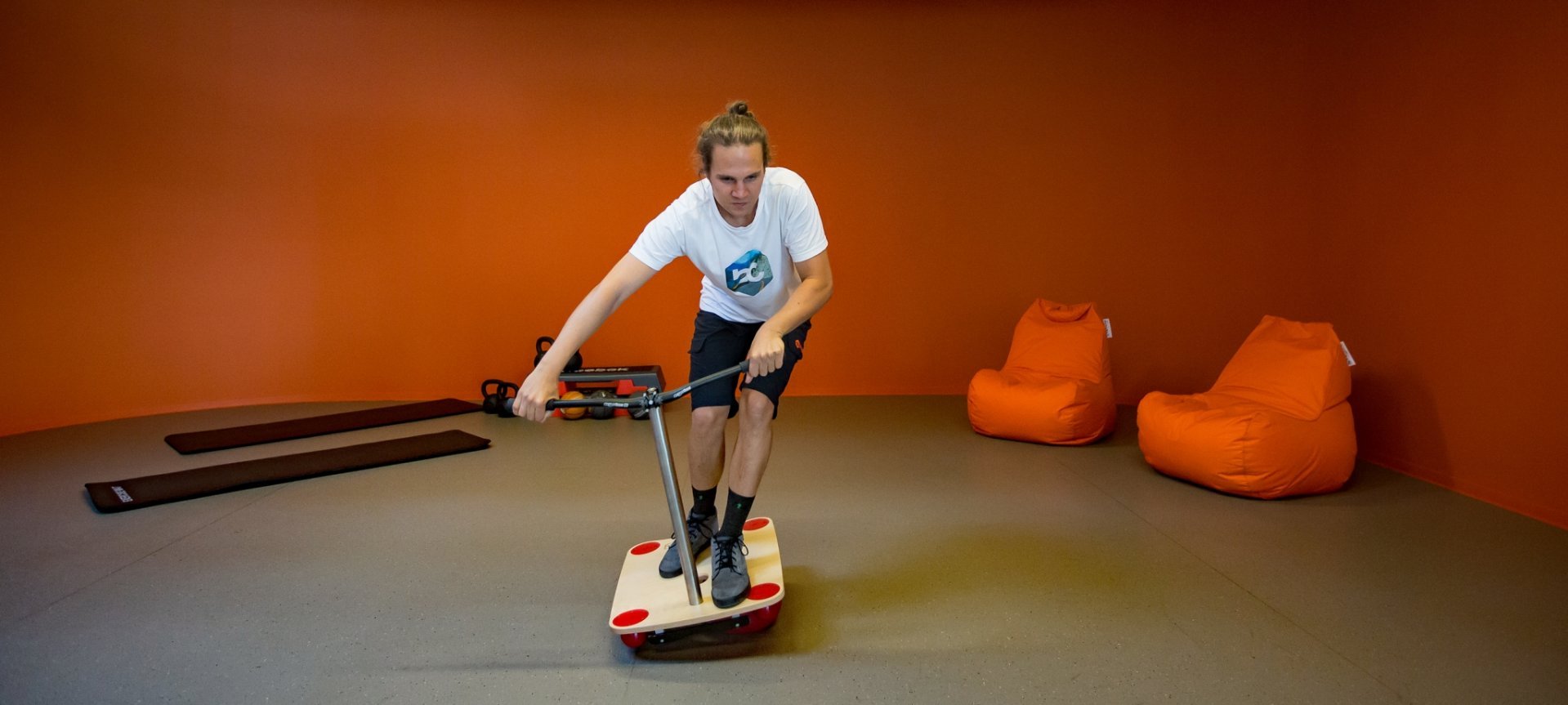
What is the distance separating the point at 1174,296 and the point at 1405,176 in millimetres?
1619

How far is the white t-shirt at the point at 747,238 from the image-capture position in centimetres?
227

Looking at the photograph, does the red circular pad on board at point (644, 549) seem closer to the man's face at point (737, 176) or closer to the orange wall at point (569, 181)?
the man's face at point (737, 176)

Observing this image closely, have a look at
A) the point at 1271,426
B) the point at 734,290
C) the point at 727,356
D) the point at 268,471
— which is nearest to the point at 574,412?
the point at 268,471

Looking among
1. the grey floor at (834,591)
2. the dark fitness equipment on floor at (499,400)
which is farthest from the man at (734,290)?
the dark fitness equipment on floor at (499,400)

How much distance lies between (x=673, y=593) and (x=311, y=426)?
11.9ft

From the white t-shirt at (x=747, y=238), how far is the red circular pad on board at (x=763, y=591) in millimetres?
773

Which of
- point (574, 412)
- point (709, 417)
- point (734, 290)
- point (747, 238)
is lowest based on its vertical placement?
point (574, 412)

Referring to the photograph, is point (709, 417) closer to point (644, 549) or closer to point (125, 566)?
point (644, 549)

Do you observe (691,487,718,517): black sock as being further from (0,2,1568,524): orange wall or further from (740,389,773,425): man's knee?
(0,2,1568,524): orange wall

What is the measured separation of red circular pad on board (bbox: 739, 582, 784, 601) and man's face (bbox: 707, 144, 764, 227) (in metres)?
0.98

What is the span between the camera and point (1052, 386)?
4289 mm

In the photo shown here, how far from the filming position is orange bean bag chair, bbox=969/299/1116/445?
4223mm

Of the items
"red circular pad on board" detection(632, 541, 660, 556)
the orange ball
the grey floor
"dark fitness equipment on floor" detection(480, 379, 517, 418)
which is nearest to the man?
"red circular pad on board" detection(632, 541, 660, 556)

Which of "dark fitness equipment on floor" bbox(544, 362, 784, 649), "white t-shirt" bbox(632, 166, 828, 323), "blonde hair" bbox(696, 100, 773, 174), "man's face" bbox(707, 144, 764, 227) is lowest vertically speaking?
"dark fitness equipment on floor" bbox(544, 362, 784, 649)
